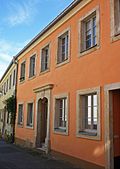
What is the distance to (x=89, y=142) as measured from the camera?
9.15 metres

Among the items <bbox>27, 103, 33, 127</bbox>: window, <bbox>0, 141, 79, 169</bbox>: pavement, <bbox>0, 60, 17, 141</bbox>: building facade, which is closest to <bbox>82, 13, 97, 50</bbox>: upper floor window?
<bbox>0, 141, 79, 169</bbox>: pavement

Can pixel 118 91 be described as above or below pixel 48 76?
below

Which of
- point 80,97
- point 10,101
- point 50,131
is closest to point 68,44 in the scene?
point 80,97

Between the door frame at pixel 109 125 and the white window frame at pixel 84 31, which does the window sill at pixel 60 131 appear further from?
the white window frame at pixel 84 31

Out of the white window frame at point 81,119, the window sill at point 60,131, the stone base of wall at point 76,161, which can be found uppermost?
the white window frame at point 81,119

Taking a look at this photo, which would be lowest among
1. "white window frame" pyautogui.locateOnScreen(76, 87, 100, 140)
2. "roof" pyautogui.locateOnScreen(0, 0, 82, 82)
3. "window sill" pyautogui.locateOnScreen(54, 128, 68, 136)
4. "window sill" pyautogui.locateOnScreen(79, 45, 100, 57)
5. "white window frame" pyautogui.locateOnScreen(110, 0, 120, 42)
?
"window sill" pyautogui.locateOnScreen(54, 128, 68, 136)

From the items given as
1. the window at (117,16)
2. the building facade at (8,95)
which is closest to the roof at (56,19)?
the window at (117,16)

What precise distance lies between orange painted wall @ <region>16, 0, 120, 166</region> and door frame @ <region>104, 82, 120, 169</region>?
20cm

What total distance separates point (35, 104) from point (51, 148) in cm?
357

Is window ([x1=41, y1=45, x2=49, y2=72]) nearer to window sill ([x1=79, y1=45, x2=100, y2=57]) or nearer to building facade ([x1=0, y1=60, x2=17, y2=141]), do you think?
window sill ([x1=79, y1=45, x2=100, y2=57])

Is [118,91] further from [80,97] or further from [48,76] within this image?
[48,76]

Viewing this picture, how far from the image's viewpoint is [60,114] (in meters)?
12.3

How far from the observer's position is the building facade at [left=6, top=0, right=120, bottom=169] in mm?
8352

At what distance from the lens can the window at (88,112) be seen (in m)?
9.24
